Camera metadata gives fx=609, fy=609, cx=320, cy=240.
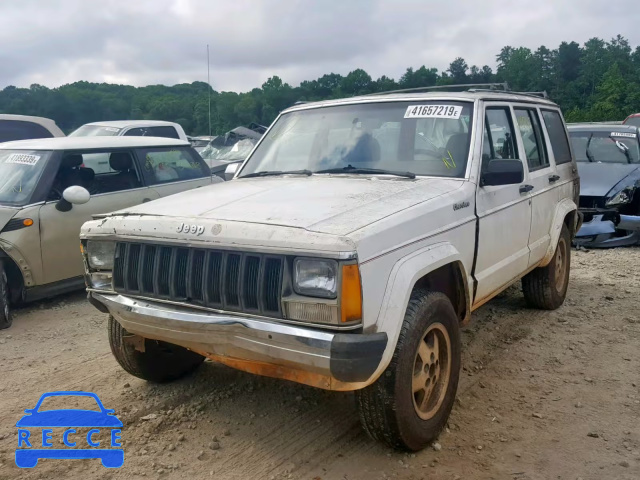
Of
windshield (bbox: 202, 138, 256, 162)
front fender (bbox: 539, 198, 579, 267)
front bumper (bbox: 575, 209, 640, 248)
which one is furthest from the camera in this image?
windshield (bbox: 202, 138, 256, 162)

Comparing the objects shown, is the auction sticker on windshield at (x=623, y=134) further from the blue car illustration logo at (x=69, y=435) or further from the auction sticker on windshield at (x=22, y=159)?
the blue car illustration logo at (x=69, y=435)

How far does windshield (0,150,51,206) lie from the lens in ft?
19.1

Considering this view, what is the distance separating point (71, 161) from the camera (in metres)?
6.24

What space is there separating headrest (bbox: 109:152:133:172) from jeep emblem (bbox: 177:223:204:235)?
4081 millimetres

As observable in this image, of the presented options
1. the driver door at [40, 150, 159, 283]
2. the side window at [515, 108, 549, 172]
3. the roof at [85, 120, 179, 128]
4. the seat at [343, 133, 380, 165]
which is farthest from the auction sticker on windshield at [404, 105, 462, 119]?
the roof at [85, 120, 179, 128]

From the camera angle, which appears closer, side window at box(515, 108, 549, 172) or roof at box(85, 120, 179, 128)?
side window at box(515, 108, 549, 172)

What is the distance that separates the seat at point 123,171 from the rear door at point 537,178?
4.14 meters

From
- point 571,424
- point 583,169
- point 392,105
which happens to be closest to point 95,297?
point 392,105

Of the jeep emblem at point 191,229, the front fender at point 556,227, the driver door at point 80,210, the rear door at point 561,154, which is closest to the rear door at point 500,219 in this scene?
the front fender at point 556,227

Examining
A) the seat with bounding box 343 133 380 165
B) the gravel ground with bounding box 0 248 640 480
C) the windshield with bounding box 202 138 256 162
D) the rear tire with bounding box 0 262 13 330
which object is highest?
the seat with bounding box 343 133 380 165

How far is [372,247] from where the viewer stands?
2758 mm

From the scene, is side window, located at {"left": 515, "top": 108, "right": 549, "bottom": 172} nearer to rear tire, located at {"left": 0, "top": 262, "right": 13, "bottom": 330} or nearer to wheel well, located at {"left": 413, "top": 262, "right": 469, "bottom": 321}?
wheel well, located at {"left": 413, "top": 262, "right": 469, "bottom": 321}

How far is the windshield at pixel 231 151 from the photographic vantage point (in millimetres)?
12602

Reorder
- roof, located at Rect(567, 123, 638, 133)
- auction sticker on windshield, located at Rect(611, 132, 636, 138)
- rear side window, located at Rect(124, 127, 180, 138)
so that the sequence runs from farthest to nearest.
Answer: rear side window, located at Rect(124, 127, 180, 138) < roof, located at Rect(567, 123, 638, 133) < auction sticker on windshield, located at Rect(611, 132, 636, 138)
